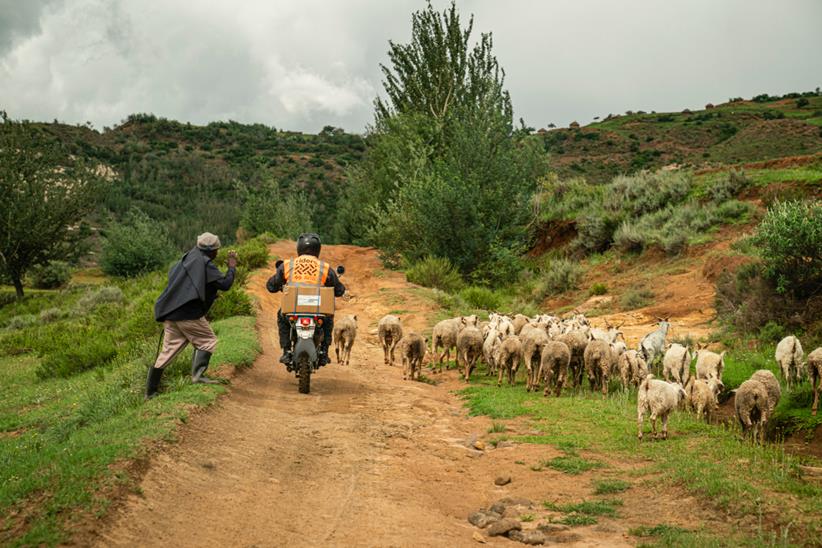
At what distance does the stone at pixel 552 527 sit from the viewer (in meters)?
5.93

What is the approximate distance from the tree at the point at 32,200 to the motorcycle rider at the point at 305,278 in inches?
1257

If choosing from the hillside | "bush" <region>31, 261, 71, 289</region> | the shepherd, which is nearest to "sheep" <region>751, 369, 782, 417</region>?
the shepherd

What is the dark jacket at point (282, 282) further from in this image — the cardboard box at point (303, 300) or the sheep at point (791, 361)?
the sheep at point (791, 361)

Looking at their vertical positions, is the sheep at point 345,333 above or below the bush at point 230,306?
below

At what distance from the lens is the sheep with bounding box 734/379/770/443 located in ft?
29.8

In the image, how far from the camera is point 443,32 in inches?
1361

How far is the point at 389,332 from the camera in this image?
1466cm

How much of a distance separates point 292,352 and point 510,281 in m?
19.5

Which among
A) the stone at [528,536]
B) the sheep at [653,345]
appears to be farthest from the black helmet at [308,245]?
the sheep at [653,345]

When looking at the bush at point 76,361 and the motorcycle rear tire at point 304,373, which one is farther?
the bush at point 76,361

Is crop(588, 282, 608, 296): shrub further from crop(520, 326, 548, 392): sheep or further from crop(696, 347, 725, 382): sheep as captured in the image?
crop(520, 326, 548, 392): sheep

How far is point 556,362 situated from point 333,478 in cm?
598

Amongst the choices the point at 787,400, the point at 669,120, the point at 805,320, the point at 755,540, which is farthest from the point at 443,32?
the point at 669,120

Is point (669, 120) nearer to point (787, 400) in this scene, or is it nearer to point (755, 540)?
point (787, 400)
